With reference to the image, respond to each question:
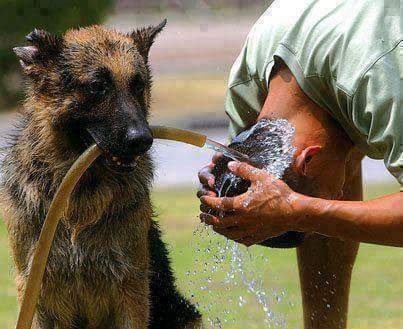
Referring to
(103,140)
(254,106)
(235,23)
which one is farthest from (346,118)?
(235,23)

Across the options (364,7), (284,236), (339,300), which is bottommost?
(339,300)

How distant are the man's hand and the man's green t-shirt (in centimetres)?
48

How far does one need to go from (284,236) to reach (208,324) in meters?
1.89

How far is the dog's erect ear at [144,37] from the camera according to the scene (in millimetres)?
5867

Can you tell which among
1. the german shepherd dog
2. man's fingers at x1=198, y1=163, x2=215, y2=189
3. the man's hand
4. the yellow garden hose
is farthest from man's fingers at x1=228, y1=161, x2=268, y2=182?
the german shepherd dog

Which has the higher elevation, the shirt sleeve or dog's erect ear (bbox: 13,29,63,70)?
the shirt sleeve

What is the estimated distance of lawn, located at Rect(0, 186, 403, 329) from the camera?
748 centimetres

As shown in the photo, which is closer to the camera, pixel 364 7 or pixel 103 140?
pixel 364 7

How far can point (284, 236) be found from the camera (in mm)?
5328

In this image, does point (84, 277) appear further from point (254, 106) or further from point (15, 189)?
point (254, 106)

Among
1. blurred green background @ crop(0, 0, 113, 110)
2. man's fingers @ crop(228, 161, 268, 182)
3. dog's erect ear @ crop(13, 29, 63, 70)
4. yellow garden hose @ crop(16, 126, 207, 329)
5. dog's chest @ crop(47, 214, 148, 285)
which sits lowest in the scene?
blurred green background @ crop(0, 0, 113, 110)

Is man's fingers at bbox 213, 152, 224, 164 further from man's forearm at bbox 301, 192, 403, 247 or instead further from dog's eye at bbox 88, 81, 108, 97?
dog's eye at bbox 88, 81, 108, 97

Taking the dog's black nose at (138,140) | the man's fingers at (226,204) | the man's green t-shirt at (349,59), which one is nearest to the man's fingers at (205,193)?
the man's fingers at (226,204)

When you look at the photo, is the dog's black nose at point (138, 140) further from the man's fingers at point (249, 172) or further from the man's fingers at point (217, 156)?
the man's fingers at point (249, 172)
